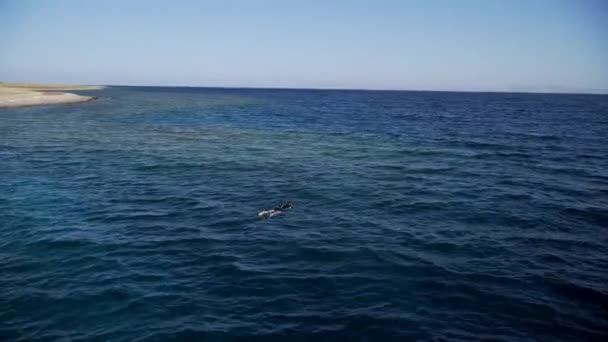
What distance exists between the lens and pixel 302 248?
1786 centimetres

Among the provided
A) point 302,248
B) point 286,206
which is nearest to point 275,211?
point 286,206

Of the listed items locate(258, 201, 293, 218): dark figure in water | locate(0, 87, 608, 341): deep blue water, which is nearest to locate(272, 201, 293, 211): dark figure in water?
locate(258, 201, 293, 218): dark figure in water

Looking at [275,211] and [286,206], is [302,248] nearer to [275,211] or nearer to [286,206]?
[275,211]

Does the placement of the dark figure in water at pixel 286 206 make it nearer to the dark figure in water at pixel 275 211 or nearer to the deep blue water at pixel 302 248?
the dark figure in water at pixel 275 211

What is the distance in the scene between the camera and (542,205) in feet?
79.7

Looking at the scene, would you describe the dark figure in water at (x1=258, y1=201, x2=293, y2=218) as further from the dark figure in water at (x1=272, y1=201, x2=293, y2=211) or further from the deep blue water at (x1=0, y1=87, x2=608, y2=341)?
the deep blue water at (x1=0, y1=87, x2=608, y2=341)

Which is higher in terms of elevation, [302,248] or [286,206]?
[286,206]

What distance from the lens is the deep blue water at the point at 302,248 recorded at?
12.5 m

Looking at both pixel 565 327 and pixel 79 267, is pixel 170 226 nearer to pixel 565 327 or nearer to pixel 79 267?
pixel 79 267

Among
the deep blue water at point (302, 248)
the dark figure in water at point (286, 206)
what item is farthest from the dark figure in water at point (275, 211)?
the deep blue water at point (302, 248)

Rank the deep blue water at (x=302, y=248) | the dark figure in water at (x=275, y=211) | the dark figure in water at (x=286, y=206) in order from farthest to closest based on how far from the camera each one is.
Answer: the dark figure in water at (x=286, y=206) → the dark figure in water at (x=275, y=211) → the deep blue water at (x=302, y=248)

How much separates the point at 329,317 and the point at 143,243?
32.9 ft

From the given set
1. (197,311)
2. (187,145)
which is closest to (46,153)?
(187,145)

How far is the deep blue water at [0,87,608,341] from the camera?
1251 centimetres
